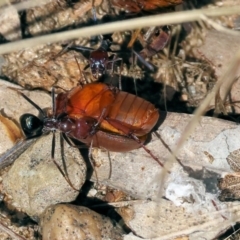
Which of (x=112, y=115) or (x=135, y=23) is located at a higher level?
(x=135, y=23)

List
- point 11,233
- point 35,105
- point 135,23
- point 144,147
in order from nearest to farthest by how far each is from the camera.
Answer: point 135,23
point 11,233
point 144,147
point 35,105

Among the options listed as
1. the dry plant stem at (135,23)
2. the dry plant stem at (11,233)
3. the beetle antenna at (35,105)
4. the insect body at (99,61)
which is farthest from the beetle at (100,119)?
the dry plant stem at (135,23)

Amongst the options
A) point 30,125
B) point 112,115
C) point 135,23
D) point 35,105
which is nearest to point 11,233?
point 30,125

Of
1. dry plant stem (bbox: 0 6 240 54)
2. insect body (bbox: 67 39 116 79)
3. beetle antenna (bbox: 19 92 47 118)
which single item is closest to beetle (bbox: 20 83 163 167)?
beetle antenna (bbox: 19 92 47 118)

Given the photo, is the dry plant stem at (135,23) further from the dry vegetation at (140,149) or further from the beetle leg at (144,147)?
the beetle leg at (144,147)

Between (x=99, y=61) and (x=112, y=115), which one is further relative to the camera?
(x=99, y=61)

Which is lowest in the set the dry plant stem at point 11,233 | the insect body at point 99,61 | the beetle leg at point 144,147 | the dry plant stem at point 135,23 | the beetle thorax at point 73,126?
the dry plant stem at point 11,233

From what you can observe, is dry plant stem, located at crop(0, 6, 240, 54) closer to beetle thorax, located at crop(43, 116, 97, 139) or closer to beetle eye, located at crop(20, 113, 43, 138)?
beetle thorax, located at crop(43, 116, 97, 139)

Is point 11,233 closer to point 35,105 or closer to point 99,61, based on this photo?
point 35,105
